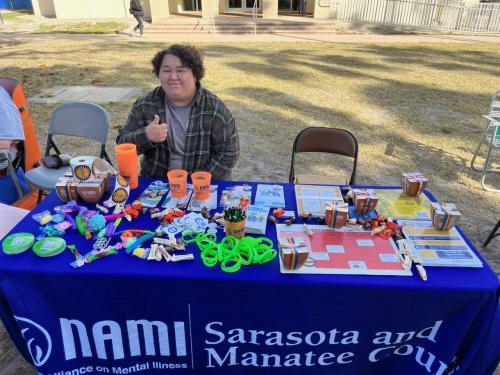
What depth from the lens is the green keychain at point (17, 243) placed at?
1529 mm

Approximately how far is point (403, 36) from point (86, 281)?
16203 mm

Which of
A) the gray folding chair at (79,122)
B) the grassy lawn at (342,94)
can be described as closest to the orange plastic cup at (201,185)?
the gray folding chair at (79,122)

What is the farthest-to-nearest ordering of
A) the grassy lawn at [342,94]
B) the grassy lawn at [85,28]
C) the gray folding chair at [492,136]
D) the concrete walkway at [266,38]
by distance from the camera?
the grassy lawn at [85,28] → the concrete walkway at [266,38] → the grassy lawn at [342,94] → the gray folding chair at [492,136]

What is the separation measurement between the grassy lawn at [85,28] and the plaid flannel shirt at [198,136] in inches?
569

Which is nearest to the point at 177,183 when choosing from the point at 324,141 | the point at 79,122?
the point at 324,141

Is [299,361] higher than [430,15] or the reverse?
the reverse

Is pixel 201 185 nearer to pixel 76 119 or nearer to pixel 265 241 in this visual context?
pixel 265 241

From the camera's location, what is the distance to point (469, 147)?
4949 mm

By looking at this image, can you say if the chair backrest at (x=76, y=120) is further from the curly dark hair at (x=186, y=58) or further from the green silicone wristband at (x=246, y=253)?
the green silicone wristband at (x=246, y=253)

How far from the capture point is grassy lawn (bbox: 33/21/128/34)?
48.8 ft

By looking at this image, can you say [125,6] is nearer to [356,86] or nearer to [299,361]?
[356,86]

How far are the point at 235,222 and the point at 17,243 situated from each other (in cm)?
95

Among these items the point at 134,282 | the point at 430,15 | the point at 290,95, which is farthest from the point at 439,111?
the point at 430,15

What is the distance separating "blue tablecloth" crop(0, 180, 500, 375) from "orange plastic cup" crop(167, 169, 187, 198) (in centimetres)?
30
